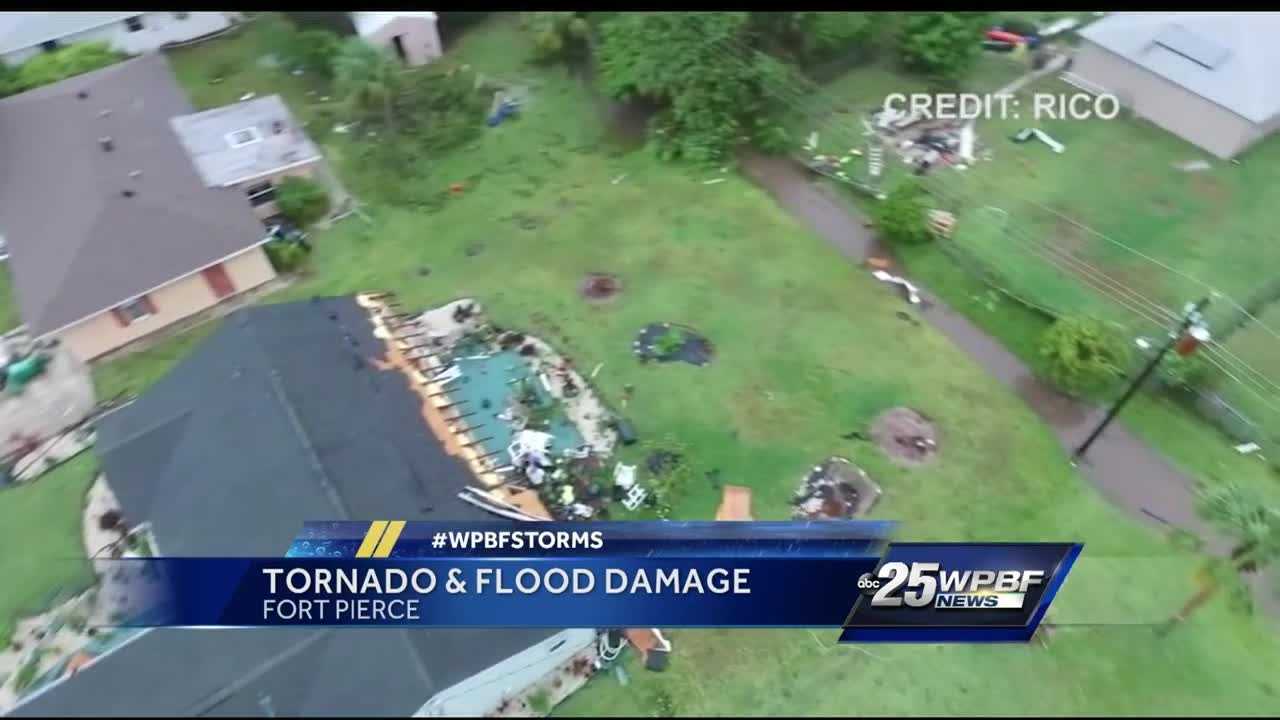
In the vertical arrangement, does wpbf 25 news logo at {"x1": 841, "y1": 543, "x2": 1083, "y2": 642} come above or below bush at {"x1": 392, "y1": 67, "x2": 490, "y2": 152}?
below

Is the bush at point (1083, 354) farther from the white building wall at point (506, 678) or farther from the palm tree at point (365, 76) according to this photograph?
the palm tree at point (365, 76)

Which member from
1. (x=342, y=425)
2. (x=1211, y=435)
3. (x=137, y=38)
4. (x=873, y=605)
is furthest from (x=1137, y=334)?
(x=137, y=38)

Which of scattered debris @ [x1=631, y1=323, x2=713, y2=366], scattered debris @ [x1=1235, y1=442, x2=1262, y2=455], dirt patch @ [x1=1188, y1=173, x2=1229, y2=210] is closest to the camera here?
scattered debris @ [x1=1235, y1=442, x2=1262, y2=455]

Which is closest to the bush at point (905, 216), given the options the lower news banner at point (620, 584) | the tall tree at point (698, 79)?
the tall tree at point (698, 79)

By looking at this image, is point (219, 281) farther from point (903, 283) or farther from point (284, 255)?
point (903, 283)

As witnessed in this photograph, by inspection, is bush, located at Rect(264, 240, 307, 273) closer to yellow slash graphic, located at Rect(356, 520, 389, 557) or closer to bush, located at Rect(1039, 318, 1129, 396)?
yellow slash graphic, located at Rect(356, 520, 389, 557)

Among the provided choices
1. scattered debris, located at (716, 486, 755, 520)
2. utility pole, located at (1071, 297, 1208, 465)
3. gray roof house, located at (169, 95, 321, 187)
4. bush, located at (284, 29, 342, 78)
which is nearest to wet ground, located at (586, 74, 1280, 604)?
utility pole, located at (1071, 297, 1208, 465)
